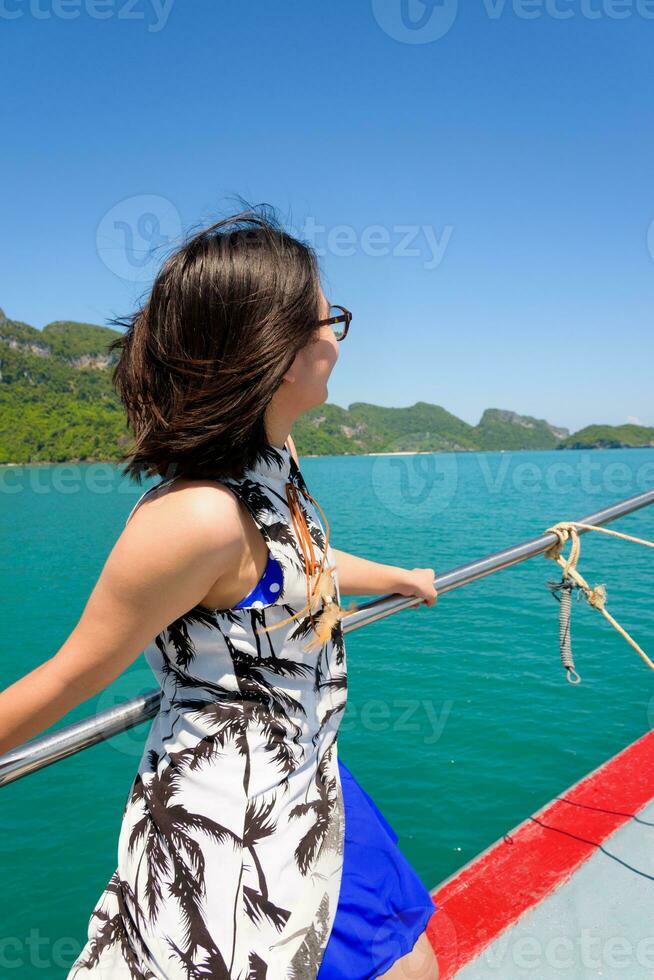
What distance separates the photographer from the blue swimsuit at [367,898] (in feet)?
3.30

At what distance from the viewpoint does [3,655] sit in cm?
1312

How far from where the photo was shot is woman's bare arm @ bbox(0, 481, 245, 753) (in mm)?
828

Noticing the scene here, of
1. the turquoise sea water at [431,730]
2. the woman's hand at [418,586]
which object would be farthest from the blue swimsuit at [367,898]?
the turquoise sea water at [431,730]

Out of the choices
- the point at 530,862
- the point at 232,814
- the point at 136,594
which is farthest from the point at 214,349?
the point at 530,862

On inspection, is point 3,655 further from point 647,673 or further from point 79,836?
point 647,673

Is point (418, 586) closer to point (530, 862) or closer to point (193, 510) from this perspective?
point (193, 510)

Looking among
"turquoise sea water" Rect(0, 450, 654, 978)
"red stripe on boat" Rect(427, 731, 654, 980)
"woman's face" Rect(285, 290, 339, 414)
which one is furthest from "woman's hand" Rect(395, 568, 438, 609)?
"red stripe on boat" Rect(427, 731, 654, 980)

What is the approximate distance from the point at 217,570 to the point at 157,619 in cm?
10

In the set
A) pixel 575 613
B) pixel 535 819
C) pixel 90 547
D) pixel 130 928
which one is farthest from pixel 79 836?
pixel 90 547

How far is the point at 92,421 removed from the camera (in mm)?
90500

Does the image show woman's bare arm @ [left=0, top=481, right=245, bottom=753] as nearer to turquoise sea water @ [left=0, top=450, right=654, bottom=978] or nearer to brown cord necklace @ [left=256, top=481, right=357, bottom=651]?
brown cord necklace @ [left=256, top=481, right=357, bottom=651]

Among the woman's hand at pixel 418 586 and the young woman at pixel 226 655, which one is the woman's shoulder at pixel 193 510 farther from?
the woman's hand at pixel 418 586

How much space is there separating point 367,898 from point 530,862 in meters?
0.99

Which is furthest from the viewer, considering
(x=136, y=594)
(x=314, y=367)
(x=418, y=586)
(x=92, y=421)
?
(x=92, y=421)
